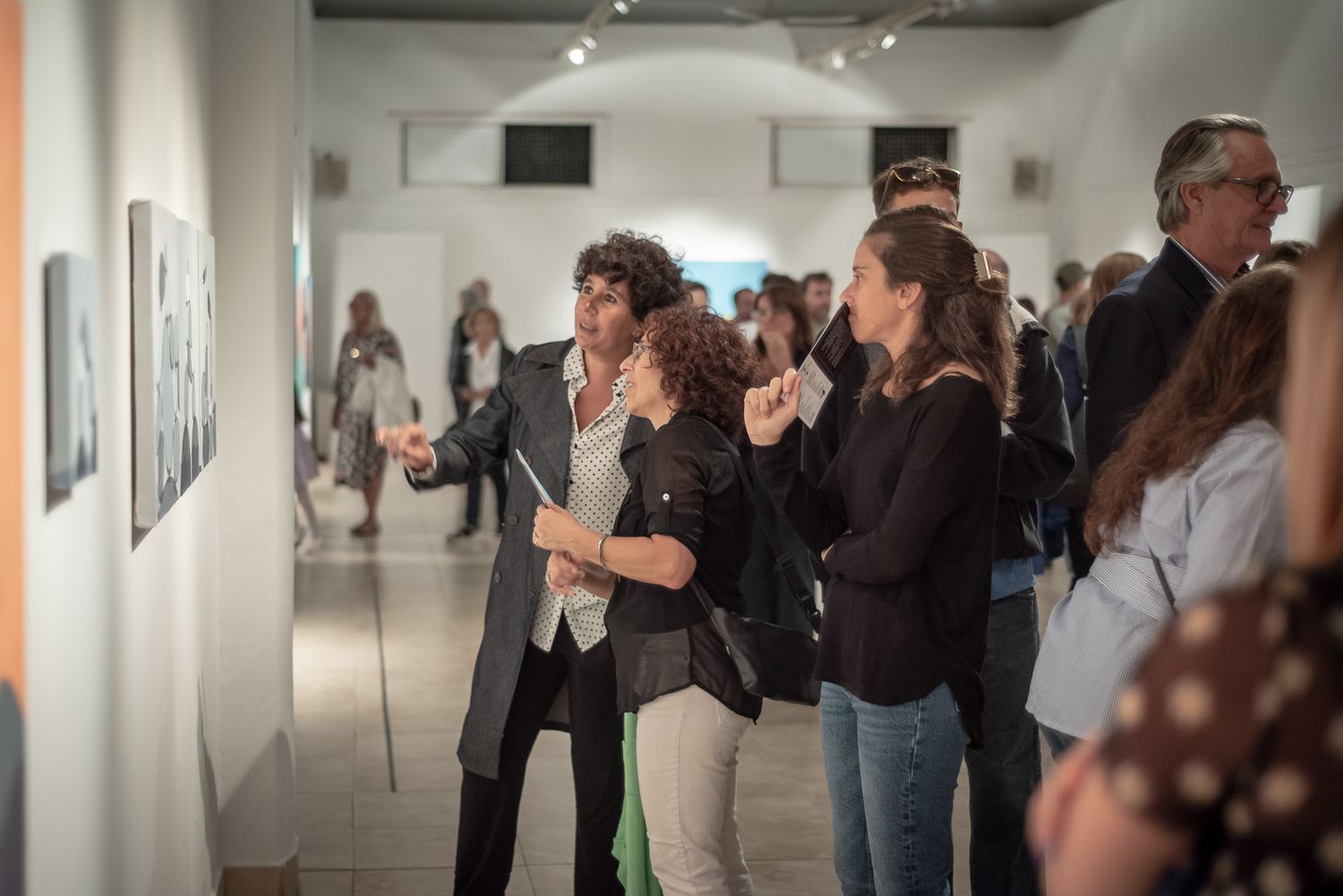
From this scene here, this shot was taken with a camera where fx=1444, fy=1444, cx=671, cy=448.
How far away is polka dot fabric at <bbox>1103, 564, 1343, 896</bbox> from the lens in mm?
995

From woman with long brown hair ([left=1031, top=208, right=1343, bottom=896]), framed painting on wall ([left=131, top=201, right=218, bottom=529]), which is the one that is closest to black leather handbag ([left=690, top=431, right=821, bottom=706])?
framed painting on wall ([left=131, top=201, right=218, bottom=529])

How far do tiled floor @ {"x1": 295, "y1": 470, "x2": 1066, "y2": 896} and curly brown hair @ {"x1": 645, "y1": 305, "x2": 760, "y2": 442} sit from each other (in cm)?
183

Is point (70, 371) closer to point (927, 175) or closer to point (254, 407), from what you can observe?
point (254, 407)

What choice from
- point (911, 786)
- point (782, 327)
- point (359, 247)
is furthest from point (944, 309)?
point (359, 247)

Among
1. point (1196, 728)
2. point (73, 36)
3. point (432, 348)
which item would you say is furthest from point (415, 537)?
point (1196, 728)

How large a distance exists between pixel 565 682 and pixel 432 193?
14850 mm

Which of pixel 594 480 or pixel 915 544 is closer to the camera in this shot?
pixel 915 544

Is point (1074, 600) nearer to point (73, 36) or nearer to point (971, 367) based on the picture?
point (971, 367)

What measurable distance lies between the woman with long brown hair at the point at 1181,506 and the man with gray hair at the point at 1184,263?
565mm

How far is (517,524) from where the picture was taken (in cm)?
333

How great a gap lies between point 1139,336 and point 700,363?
36.1 inches

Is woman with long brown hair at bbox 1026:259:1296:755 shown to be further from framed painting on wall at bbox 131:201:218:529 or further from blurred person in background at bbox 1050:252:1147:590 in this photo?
blurred person in background at bbox 1050:252:1147:590

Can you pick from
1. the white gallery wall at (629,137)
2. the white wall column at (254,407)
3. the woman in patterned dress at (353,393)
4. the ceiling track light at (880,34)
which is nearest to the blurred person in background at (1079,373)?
the white wall column at (254,407)

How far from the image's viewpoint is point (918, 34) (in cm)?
1791
